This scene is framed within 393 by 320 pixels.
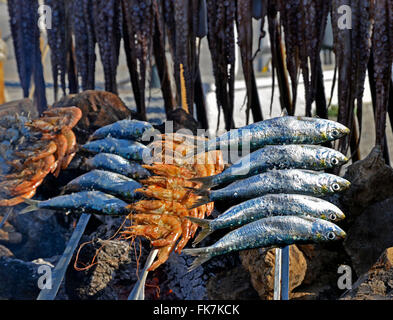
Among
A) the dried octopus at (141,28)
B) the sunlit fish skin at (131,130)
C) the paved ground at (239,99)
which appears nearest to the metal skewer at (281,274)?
the sunlit fish skin at (131,130)

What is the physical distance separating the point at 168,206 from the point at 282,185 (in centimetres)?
68

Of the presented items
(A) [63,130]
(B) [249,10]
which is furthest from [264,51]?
(A) [63,130]

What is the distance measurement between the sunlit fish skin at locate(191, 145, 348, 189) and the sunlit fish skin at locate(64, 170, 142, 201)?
0.53 meters

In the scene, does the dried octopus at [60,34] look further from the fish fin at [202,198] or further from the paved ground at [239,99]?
the fish fin at [202,198]

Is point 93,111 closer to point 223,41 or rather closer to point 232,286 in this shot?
point 223,41

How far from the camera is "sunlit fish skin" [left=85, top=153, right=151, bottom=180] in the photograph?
3.31 meters

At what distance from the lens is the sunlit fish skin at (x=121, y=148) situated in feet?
11.1

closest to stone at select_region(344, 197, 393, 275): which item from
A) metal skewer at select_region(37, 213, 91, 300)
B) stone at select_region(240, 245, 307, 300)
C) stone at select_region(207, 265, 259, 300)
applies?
stone at select_region(240, 245, 307, 300)

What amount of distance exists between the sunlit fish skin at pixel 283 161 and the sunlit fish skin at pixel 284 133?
2.8 inches

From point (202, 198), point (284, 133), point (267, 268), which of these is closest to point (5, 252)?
point (202, 198)

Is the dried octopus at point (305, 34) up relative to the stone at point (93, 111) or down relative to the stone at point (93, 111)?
up

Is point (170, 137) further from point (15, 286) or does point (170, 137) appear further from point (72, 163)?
point (15, 286)

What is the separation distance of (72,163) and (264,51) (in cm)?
602

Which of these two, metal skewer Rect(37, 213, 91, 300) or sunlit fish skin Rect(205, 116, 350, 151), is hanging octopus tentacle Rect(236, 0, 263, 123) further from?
metal skewer Rect(37, 213, 91, 300)
